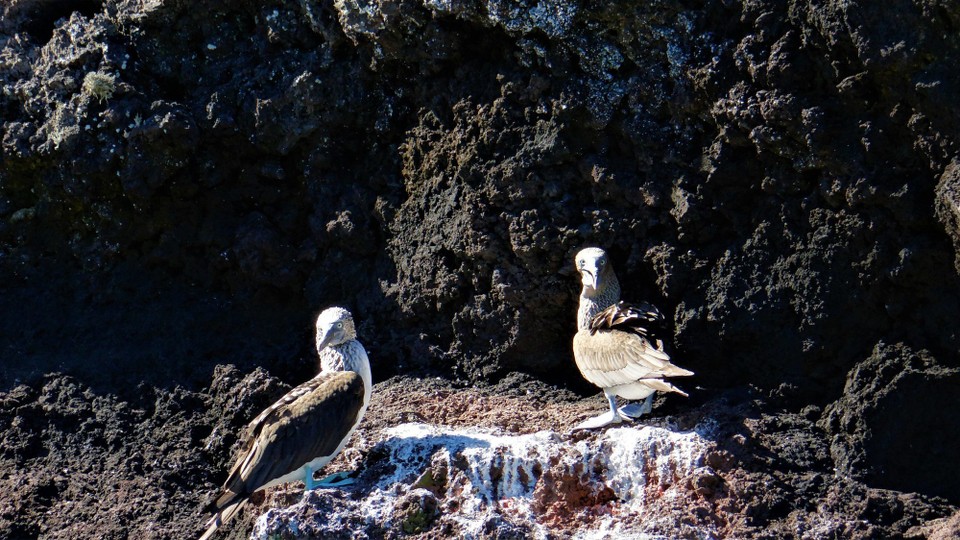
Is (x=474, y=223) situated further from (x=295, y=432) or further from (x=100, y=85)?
(x=100, y=85)

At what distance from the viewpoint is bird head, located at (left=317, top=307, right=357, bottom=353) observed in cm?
721

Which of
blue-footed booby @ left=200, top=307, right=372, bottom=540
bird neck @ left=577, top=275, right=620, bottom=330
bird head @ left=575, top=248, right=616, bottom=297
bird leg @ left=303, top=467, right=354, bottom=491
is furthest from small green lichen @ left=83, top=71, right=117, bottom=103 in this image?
bird neck @ left=577, top=275, right=620, bottom=330

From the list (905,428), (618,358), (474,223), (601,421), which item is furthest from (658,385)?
(474,223)

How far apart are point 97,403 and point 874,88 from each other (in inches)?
204

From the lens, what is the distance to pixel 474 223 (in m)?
7.80

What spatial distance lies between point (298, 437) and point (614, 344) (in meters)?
1.84

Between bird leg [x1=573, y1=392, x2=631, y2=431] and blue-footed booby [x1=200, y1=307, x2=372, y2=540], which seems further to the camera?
bird leg [x1=573, y1=392, x2=631, y2=431]

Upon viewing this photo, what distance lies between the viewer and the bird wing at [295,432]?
6.45 meters

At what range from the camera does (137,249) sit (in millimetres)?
8781

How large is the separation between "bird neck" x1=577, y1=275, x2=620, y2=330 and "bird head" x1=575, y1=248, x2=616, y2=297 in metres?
0.01

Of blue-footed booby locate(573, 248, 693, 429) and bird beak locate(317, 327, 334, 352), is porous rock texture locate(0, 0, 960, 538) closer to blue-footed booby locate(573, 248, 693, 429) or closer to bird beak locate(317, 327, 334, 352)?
blue-footed booby locate(573, 248, 693, 429)

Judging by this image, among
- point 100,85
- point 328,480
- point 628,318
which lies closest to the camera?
point 328,480

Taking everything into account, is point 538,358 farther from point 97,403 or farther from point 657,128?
point 97,403

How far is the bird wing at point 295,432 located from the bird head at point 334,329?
0.35 meters
